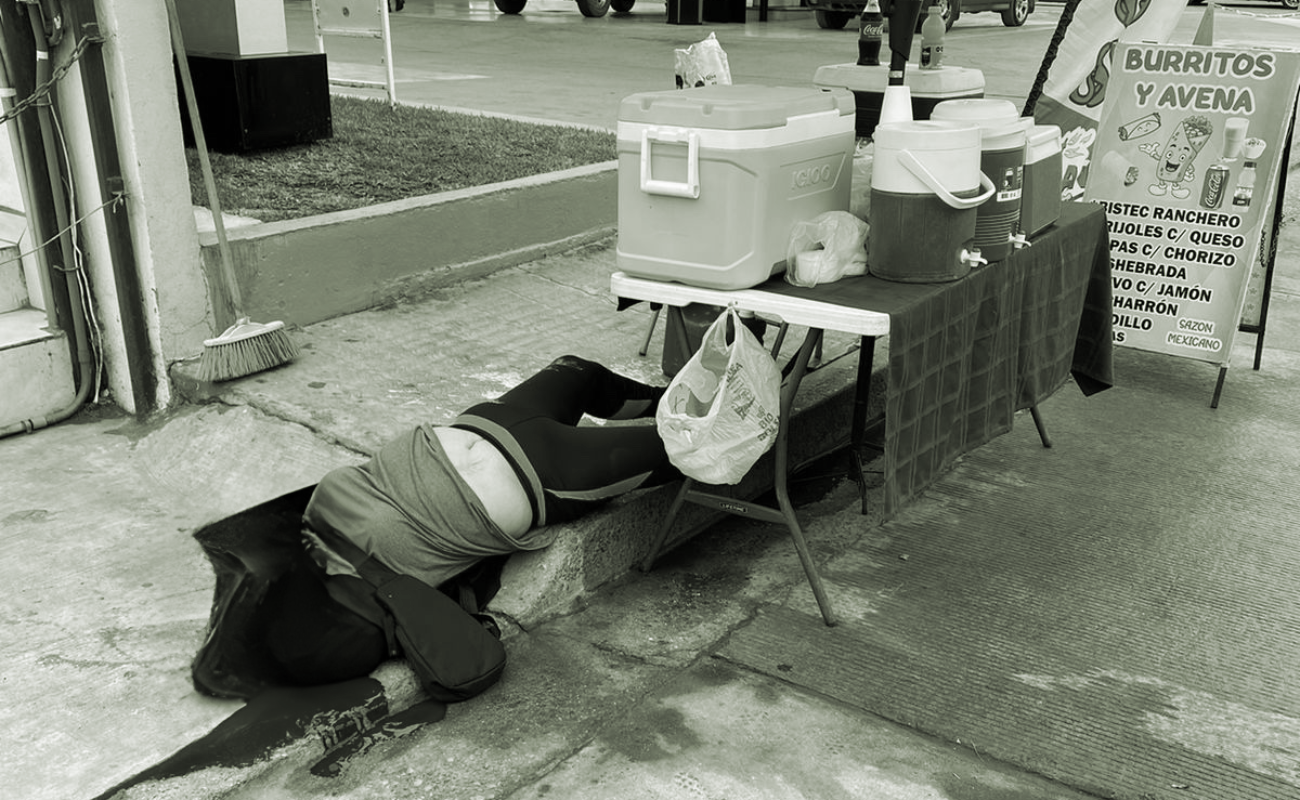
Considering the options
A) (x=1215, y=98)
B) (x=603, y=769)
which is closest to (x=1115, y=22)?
(x=1215, y=98)

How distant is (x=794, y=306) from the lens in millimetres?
2814

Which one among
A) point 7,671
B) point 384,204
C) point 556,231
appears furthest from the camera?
point 556,231

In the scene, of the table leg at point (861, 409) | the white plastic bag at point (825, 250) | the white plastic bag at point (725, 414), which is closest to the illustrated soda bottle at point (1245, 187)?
the table leg at point (861, 409)

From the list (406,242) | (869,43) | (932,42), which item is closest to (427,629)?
(406,242)

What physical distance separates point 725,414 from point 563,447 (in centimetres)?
45

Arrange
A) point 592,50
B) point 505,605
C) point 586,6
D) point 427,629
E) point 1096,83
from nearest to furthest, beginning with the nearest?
point 427,629
point 505,605
point 1096,83
point 592,50
point 586,6

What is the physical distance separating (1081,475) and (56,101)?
364 centimetres

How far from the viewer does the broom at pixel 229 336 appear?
387cm

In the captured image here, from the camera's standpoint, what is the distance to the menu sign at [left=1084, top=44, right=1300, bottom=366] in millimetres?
4422

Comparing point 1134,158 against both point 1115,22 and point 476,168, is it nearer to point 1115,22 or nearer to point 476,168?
point 1115,22

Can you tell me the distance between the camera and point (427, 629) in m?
2.63

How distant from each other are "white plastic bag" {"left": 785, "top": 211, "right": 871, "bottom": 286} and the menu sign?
2.19 m

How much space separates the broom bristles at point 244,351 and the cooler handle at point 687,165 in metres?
1.77

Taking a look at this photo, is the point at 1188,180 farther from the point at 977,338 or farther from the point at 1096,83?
the point at 977,338
